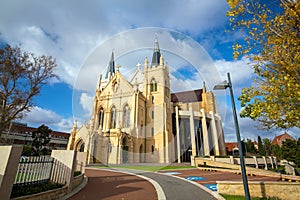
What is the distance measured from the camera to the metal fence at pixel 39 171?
5.71 meters

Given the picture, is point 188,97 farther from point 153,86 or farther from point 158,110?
point 158,110

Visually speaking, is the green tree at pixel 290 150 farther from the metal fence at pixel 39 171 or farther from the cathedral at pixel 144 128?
the metal fence at pixel 39 171

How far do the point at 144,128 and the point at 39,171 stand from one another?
1066 inches

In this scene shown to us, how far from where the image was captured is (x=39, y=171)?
6.57 meters

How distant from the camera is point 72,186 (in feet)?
25.9

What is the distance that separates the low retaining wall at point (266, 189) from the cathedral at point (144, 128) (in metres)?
20.5

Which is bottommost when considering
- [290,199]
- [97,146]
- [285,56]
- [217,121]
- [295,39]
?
[290,199]

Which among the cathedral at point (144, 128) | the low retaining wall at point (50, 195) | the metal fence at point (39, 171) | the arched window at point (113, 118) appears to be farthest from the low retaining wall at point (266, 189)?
the arched window at point (113, 118)

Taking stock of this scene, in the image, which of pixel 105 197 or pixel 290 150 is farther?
pixel 290 150

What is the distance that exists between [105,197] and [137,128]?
78.9 ft

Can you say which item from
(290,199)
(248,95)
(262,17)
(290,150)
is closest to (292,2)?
(262,17)

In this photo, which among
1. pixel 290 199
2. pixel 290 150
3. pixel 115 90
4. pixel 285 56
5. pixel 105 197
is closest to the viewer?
pixel 285 56

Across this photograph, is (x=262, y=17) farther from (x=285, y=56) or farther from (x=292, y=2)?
(x=285, y=56)

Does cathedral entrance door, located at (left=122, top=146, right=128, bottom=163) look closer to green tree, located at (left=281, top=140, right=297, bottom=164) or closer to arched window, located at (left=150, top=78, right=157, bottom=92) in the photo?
arched window, located at (left=150, top=78, right=157, bottom=92)
